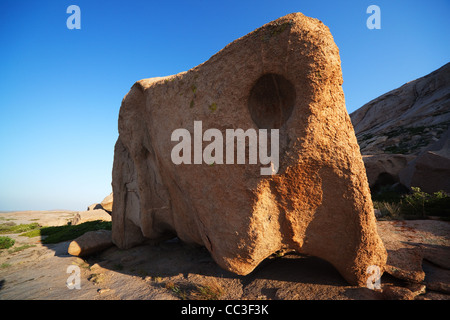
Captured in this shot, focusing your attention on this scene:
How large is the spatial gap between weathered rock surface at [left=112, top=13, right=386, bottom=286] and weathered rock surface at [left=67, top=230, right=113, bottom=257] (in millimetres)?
5048

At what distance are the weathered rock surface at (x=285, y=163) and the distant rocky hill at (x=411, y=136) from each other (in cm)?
827

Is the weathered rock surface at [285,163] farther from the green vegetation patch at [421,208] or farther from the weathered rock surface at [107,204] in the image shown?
the weathered rock surface at [107,204]

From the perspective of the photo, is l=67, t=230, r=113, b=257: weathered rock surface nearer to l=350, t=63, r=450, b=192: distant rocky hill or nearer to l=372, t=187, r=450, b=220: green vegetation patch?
l=372, t=187, r=450, b=220: green vegetation patch

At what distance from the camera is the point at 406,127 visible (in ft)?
69.8

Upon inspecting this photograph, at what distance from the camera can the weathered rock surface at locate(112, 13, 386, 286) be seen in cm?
301

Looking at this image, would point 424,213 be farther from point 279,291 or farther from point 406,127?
point 406,127

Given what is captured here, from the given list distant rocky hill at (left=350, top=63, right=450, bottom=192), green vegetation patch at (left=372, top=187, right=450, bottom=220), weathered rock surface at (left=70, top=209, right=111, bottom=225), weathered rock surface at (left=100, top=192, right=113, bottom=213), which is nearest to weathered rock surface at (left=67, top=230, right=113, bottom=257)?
weathered rock surface at (left=70, top=209, right=111, bottom=225)

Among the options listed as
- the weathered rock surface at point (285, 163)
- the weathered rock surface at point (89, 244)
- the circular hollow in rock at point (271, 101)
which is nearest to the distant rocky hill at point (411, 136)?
the weathered rock surface at point (285, 163)

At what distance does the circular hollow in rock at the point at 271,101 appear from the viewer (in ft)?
10.9

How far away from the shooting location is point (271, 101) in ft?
11.7

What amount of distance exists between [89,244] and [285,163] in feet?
23.6

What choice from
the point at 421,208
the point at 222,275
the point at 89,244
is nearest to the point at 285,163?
the point at 222,275

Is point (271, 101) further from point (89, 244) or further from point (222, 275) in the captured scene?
point (89, 244)
